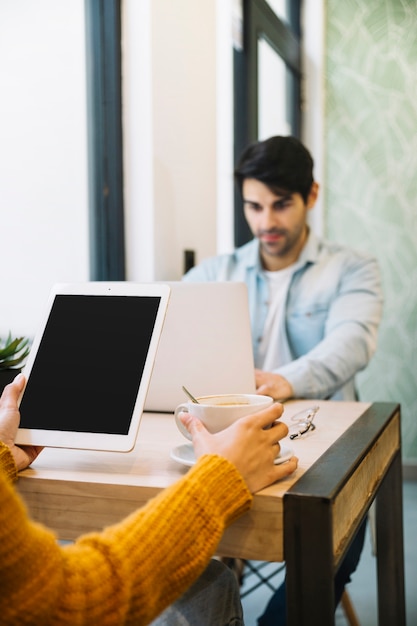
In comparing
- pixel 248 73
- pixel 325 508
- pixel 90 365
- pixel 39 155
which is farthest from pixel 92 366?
pixel 248 73

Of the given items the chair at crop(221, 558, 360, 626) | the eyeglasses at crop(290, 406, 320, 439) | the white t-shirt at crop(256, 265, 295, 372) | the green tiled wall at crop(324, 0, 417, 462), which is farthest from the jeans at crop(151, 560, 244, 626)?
the green tiled wall at crop(324, 0, 417, 462)

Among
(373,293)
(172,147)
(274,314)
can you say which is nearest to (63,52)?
(172,147)

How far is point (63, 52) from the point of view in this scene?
6.53ft

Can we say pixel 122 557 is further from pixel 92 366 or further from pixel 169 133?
pixel 169 133

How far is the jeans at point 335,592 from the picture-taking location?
5.38ft

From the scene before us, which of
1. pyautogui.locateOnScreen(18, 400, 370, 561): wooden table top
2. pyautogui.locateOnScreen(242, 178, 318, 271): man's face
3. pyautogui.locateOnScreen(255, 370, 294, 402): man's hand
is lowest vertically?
pyautogui.locateOnScreen(255, 370, 294, 402): man's hand

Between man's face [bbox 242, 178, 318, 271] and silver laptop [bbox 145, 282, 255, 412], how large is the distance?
2.79 feet

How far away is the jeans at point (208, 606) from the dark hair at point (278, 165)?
1343mm

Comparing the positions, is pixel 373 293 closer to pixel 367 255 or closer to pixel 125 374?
pixel 367 255

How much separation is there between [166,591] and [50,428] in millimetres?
347

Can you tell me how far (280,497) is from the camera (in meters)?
0.86

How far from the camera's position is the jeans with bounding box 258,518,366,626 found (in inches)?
64.6

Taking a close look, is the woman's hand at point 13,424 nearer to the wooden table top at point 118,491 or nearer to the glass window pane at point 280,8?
the wooden table top at point 118,491

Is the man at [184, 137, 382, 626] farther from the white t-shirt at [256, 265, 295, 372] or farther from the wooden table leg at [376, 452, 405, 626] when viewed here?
the wooden table leg at [376, 452, 405, 626]
